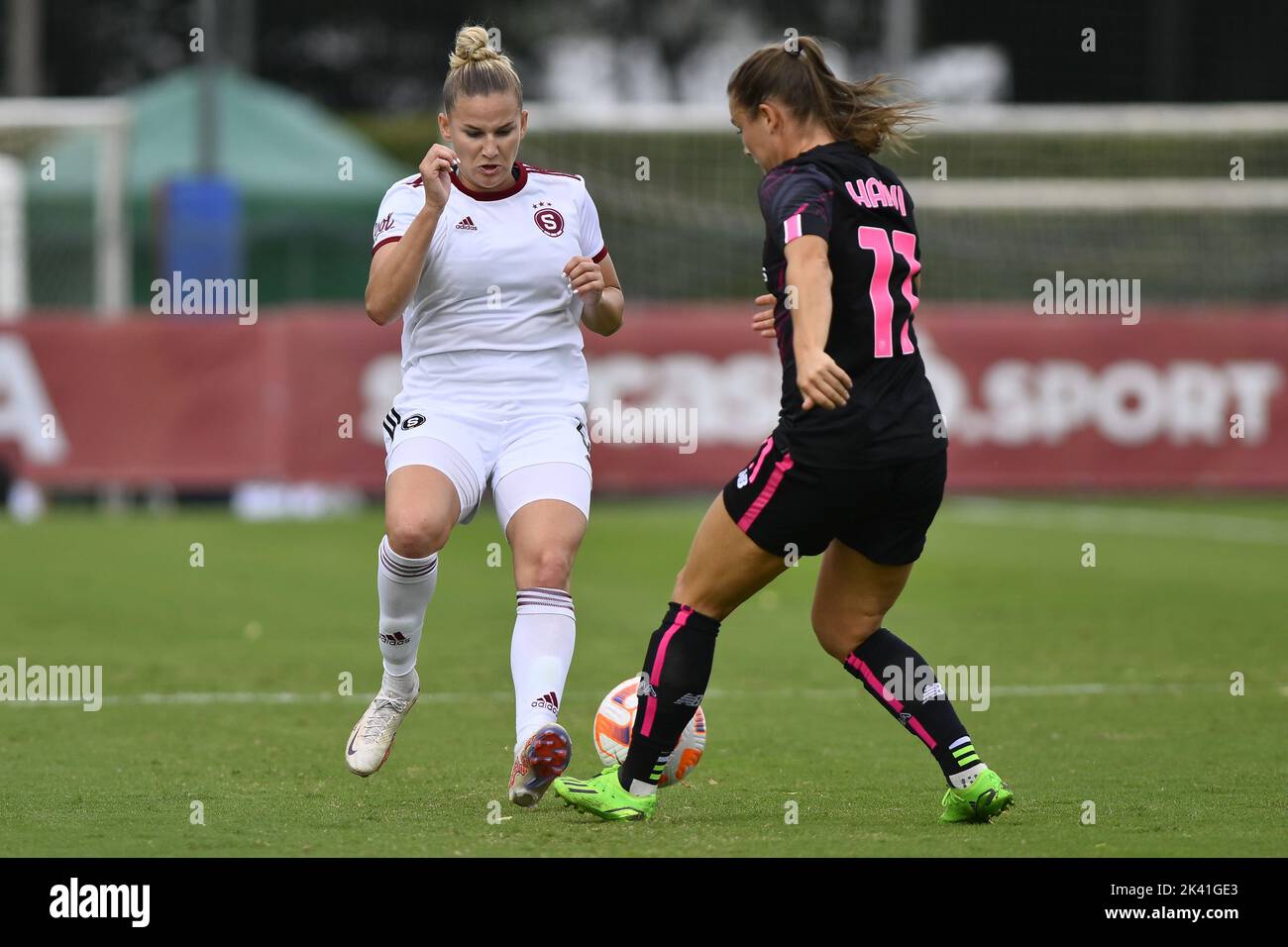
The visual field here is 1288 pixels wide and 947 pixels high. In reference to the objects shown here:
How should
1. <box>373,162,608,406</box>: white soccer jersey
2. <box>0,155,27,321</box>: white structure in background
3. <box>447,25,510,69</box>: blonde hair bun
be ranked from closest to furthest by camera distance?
<box>447,25,510,69</box>: blonde hair bun < <box>373,162,608,406</box>: white soccer jersey < <box>0,155,27,321</box>: white structure in background

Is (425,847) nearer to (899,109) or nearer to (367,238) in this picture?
(899,109)

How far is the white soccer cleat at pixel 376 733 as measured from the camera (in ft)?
21.7

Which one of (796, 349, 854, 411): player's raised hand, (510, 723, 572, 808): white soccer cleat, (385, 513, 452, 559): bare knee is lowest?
(510, 723, 572, 808): white soccer cleat

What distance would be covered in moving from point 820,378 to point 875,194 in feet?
2.07

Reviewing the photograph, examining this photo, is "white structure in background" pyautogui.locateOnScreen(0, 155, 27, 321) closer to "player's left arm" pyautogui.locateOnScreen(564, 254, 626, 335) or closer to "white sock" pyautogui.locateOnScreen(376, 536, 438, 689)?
"white sock" pyautogui.locateOnScreen(376, 536, 438, 689)

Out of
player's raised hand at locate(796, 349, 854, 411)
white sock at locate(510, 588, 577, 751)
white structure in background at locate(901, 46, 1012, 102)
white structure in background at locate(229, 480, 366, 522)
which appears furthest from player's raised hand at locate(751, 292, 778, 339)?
white structure in background at locate(901, 46, 1012, 102)

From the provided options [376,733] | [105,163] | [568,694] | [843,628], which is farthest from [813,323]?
[105,163]

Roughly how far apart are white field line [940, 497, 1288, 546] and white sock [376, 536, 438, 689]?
11210 millimetres

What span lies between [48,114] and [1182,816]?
17.9 meters

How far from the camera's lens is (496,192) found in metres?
6.55

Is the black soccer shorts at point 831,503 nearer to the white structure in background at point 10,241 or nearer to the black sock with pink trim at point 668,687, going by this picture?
the black sock with pink trim at point 668,687

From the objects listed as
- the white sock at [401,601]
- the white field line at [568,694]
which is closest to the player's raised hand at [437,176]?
the white sock at [401,601]

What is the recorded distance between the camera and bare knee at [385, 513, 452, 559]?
6.21 meters
